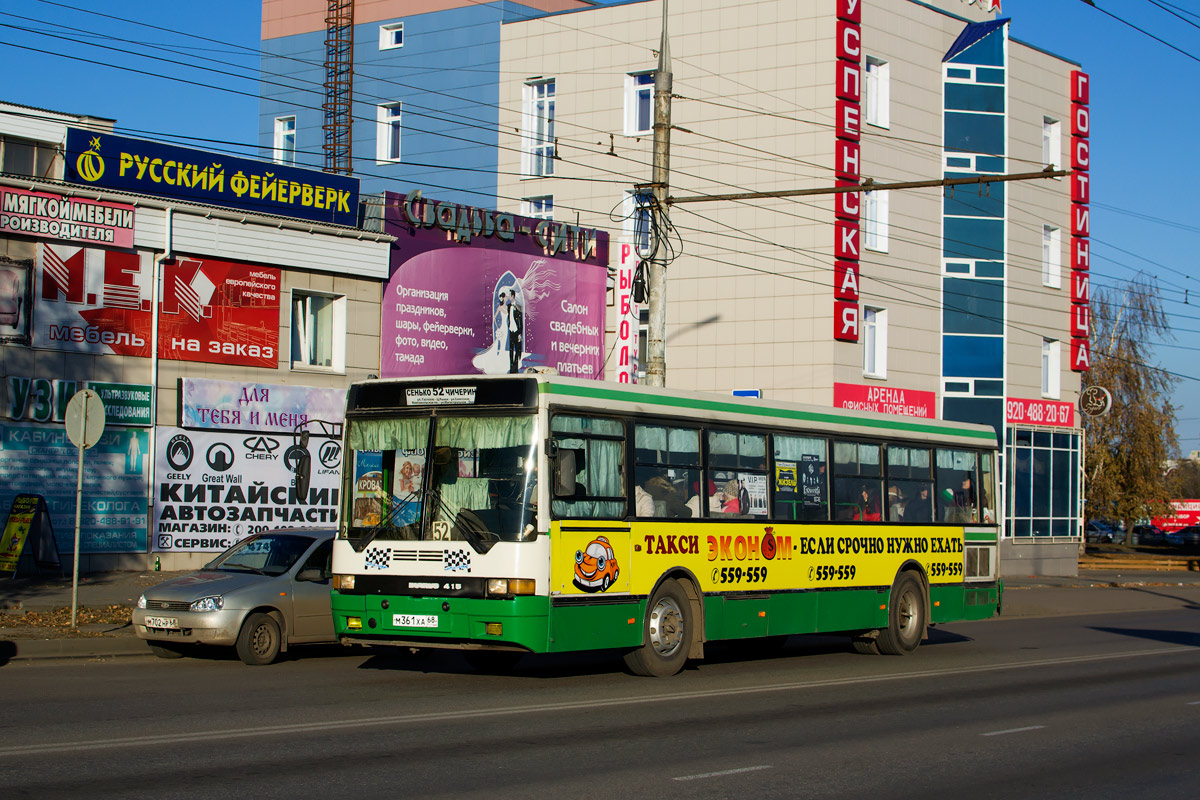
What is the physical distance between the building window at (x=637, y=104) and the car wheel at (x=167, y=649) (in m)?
29.9

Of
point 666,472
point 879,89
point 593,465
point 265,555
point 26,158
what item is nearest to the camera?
point 593,465

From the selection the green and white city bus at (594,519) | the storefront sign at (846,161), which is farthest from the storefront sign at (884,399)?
the green and white city bus at (594,519)

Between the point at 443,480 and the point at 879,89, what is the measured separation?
102 ft

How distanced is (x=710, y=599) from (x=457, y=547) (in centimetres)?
331

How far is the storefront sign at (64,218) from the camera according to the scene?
72.6 feet

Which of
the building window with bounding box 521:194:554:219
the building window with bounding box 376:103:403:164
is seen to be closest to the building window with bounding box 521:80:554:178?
the building window with bounding box 521:194:554:219

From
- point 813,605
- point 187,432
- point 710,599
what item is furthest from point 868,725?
point 187,432

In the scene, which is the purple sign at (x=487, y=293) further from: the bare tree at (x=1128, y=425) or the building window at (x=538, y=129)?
the bare tree at (x=1128, y=425)

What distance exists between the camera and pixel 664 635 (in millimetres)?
14531

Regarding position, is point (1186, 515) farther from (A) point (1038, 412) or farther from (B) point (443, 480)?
(B) point (443, 480)

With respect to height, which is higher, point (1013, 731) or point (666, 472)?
point (666, 472)

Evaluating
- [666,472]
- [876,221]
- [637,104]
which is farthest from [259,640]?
[637,104]

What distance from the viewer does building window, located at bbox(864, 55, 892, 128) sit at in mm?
40812

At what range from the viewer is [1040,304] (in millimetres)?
45844
